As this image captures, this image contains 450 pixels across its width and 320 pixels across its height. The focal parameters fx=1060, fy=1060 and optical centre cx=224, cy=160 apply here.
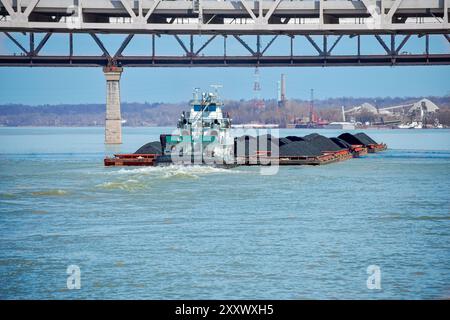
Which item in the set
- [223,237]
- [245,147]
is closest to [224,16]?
[245,147]

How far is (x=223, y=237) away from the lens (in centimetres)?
3177

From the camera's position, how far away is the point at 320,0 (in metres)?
72.6

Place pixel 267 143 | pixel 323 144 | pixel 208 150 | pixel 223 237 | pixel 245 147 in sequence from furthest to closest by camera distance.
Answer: pixel 323 144 → pixel 267 143 → pixel 245 147 → pixel 208 150 → pixel 223 237

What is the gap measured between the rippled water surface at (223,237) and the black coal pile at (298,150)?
57.1ft

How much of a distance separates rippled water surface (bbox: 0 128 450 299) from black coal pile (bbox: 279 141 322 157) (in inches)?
686

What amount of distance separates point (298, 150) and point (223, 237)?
44.8 m

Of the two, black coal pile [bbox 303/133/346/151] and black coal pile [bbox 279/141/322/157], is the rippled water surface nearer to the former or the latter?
black coal pile [bbox 279/141/322/157]

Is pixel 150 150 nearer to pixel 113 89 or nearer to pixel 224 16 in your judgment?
pixel 224 16

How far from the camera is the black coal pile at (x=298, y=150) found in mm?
74581

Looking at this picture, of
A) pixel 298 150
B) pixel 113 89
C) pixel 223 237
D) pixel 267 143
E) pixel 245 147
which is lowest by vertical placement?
pixel 223 237

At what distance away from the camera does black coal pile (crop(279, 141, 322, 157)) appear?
74.6 meters

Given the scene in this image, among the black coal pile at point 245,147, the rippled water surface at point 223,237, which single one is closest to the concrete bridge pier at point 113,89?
the black coal pile at point 245,147

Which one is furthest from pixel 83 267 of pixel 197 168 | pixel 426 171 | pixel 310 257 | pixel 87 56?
pixel 87 56
